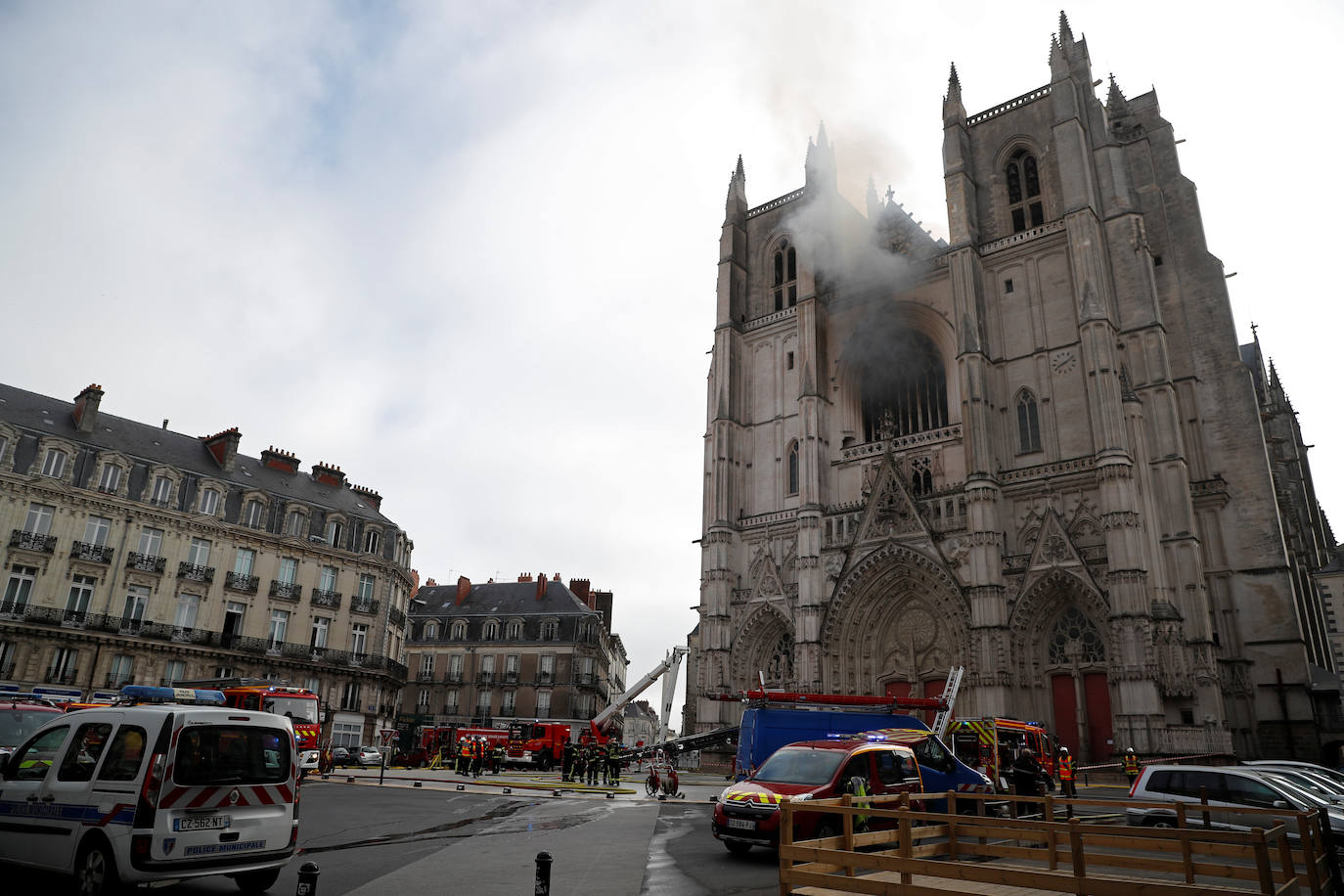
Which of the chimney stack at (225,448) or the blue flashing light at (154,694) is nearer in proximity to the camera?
the blue flashing light at (154,694)

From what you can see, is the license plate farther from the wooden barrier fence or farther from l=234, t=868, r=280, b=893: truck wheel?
the wooden barrier fence

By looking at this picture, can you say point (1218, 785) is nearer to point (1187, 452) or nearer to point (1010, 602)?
point (1010, 602)

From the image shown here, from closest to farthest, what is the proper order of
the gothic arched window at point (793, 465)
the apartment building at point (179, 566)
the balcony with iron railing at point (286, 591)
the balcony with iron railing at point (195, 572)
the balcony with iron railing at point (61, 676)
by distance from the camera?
the balcony with iron railing at point (61, 676), the apartment building at point (179, 566), the balcony with iron railing at point (195, 572), the balcony with iron railing at point (286, 591), the gothic arched window at point (793, 465)

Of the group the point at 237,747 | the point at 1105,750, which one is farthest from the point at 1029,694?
the point at 237,747

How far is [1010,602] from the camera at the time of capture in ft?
85.6

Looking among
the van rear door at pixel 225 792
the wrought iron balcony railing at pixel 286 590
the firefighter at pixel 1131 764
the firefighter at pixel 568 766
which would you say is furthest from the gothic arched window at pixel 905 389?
the van rear door at pixel 225 792

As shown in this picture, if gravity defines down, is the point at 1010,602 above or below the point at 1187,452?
below

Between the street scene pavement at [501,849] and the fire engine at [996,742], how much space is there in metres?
5.75

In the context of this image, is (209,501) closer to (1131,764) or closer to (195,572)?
(195,572)

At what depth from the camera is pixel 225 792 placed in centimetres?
655

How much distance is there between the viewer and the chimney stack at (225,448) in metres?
34.3

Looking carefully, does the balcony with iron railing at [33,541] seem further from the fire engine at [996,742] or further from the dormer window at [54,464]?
the fire engine at [996,742]

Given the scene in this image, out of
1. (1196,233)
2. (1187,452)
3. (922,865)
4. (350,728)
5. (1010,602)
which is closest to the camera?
(922,865)

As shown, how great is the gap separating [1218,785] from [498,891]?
8694 millimetres
